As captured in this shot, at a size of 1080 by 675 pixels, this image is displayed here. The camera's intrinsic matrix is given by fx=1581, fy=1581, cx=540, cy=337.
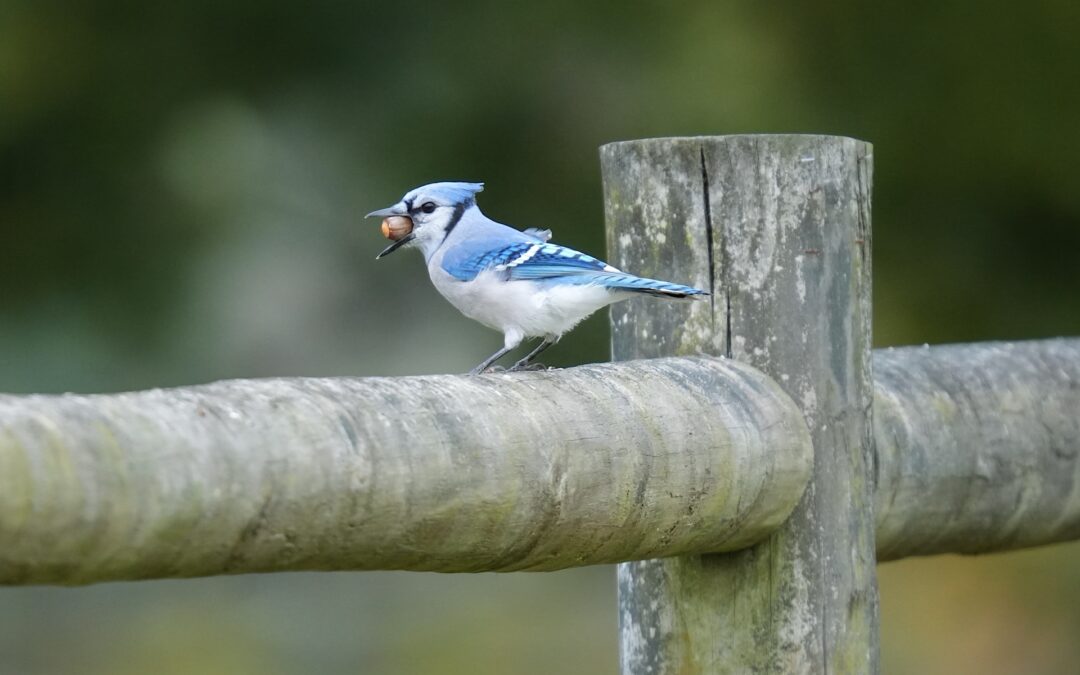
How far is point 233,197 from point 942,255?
2.19 metres

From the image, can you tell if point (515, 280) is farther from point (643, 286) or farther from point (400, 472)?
point (400, 472)

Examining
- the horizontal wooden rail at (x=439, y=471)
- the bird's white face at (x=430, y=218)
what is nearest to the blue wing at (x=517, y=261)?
the bird's white face at (x=430, y=218)

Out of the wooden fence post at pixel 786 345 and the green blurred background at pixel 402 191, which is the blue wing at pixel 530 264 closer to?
the wooden fence post at pixel 786 345

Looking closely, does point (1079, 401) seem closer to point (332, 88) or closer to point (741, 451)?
point (741, 451)

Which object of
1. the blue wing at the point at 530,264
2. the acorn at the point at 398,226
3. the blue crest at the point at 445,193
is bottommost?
the blue wing at the point at 530,264

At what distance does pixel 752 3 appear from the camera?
4852 mm

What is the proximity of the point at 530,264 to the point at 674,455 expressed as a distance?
0.75m

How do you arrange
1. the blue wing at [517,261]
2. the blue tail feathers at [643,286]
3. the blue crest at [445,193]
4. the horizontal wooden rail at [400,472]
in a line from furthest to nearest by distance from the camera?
the blue crest at [445,193] → the blue wing at [517,261] → the blue tail feathers at [643,286] → the horizontal wooden rail at [400,472]

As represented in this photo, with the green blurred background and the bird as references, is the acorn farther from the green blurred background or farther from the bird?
the green blurred background

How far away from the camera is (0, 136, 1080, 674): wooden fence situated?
4.09ft

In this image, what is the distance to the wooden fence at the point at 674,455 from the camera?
1.25 metres

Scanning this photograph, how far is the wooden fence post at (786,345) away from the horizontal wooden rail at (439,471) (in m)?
0.07

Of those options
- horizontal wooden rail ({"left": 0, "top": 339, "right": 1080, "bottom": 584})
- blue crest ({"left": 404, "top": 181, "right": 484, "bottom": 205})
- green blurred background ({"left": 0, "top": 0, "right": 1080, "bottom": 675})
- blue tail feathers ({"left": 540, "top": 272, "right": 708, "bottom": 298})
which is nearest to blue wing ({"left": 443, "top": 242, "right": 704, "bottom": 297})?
blue tail feathers ({"left": 540, "top": 272, "right": 708, "bottom": 298})

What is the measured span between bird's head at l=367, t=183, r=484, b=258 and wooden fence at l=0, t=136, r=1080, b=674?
0.61 m
